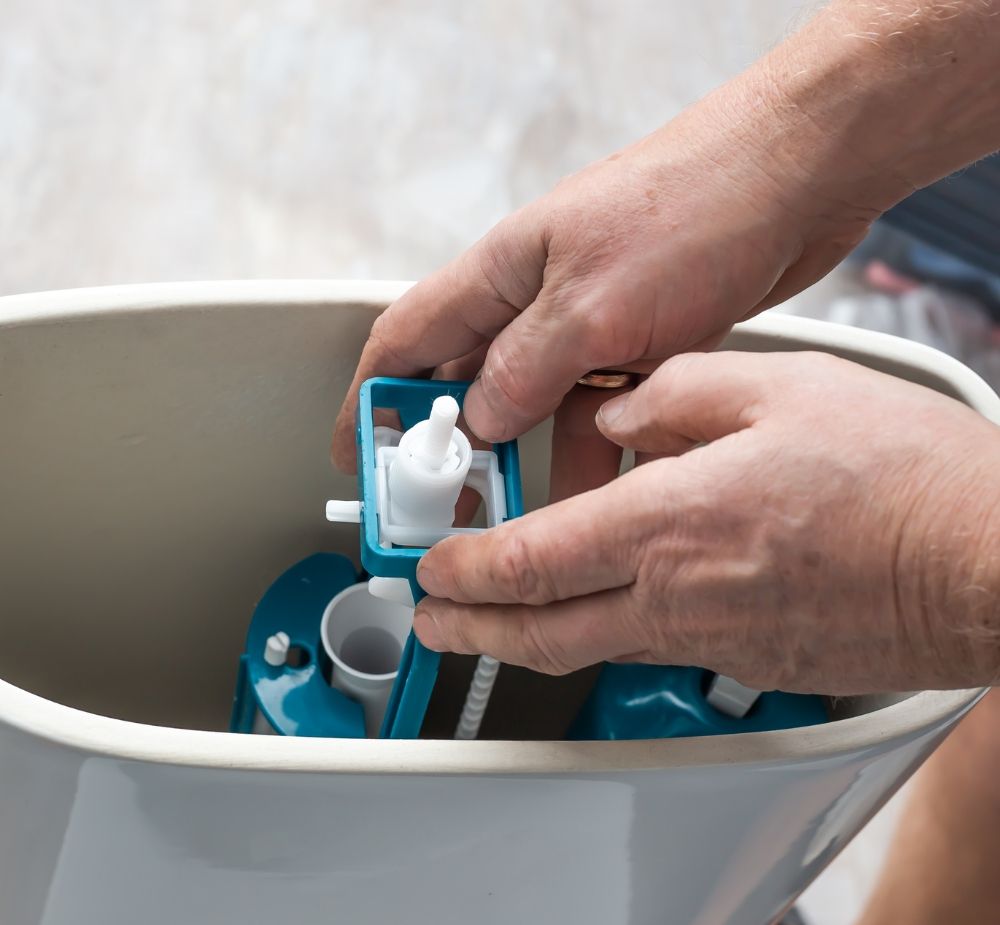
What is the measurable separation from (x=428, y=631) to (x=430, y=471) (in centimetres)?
6

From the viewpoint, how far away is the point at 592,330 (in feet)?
1.58

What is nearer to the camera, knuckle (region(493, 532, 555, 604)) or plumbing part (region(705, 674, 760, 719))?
knuckle (region(493, 532, 555, 604))

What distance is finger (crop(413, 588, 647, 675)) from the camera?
42cm

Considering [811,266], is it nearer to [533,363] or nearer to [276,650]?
[533,363]

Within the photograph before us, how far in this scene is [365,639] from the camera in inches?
23.9

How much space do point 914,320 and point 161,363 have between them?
2.83ft

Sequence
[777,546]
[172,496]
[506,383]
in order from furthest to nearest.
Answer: [172,496]
[506,383]
[777,546]

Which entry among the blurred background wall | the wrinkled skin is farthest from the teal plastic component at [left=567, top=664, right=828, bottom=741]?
the blurred background wall

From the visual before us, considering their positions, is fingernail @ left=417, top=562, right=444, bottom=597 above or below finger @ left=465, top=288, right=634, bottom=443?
below

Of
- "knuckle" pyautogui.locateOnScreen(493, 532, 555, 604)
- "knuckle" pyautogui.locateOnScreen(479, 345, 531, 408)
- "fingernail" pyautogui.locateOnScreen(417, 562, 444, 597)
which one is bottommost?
"fingernail" pyautogui.locateOnScreen(417, 562, 444, 597)

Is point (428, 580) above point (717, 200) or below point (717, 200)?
below

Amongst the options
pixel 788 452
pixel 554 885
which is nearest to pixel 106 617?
pixel 554 885

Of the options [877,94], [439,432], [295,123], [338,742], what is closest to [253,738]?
[338,742]

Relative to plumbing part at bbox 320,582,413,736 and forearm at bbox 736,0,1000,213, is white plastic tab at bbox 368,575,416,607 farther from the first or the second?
forearm at bbox 736,0,1000,213
